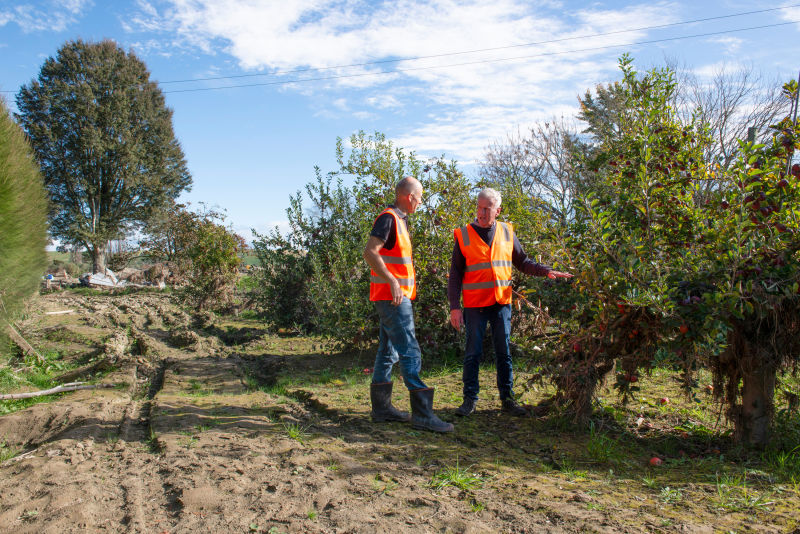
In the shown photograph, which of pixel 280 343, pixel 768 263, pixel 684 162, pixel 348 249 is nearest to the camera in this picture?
pixel 768 263

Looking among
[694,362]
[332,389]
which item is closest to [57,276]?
[332,389]

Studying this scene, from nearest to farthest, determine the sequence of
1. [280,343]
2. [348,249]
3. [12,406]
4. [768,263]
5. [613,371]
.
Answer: [768,263] → [613,371] → [12,406] → [348,249] → [280,343]

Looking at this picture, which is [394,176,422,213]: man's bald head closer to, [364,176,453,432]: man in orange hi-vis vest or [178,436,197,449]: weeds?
[364,176,453,432]: man in orange hi-vis vest

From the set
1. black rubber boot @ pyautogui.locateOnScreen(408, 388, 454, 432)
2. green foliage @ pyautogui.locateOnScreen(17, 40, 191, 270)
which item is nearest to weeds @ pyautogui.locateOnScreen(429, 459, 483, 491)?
black rubber boot @ pyautogui.locateOnScreen(408, 388, 454, 432)

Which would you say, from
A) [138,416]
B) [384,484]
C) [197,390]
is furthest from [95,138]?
[384,484]

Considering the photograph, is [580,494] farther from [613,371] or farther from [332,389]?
[332,389]

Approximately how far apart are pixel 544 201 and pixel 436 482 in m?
2.37

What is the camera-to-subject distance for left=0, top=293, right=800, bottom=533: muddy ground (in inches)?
102

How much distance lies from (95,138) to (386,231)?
27383 mm

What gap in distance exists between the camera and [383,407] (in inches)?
171

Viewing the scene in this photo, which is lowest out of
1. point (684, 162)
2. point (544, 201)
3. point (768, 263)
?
point (768, 263)

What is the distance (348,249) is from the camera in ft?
22.1

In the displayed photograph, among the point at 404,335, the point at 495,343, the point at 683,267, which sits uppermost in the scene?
the point at 683,267

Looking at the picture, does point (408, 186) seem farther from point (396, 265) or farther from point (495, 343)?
point (495, 343)
